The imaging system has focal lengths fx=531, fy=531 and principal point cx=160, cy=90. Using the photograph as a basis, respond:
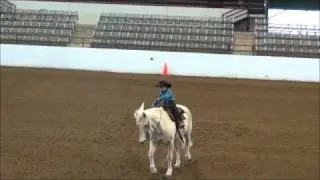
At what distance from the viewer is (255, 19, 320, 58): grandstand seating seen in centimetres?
2652

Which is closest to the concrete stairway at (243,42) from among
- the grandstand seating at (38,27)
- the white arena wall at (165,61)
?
the white arena wall at (165,61)

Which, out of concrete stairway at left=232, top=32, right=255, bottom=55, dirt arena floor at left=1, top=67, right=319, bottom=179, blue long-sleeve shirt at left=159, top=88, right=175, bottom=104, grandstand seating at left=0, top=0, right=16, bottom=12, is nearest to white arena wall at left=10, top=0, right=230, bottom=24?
concrete stairway at left=232, top=32, right=255, bottom=55

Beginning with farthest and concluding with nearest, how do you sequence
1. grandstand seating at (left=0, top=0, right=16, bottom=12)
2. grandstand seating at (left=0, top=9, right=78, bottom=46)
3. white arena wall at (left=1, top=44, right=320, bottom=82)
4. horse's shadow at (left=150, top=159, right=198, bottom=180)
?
grandstand seating at (left=0, top=0, right=16, bottom=12)
grandstand seating at (left=0, top=9, right=78, bottom=46)
white arena wall at (left=1, top=44, right=320, bottom=82)
horse's shadow at (left=150, top=159, right=198, bottom=180)

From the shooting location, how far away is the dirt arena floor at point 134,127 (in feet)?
35.2

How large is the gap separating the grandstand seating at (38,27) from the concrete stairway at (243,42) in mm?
9064

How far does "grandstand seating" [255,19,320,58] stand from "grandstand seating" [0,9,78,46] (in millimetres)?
10470

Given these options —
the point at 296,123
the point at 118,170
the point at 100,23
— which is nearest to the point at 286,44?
the point at 100,23

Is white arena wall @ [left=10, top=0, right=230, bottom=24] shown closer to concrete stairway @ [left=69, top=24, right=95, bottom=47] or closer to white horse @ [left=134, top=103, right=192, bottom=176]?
concrete stairway @ [left=69, top=24, right=95, bottom=47]

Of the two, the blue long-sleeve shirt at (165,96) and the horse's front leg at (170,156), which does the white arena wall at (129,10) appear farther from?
the horse's front leg at (170,156)

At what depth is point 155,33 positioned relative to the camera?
29516mm

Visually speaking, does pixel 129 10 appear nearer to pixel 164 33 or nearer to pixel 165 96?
pixel 164 33

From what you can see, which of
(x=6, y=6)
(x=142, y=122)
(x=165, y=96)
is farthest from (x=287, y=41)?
(x=142, y=122)

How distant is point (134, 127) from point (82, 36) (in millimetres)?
16580

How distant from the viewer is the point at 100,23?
30.6 meters
